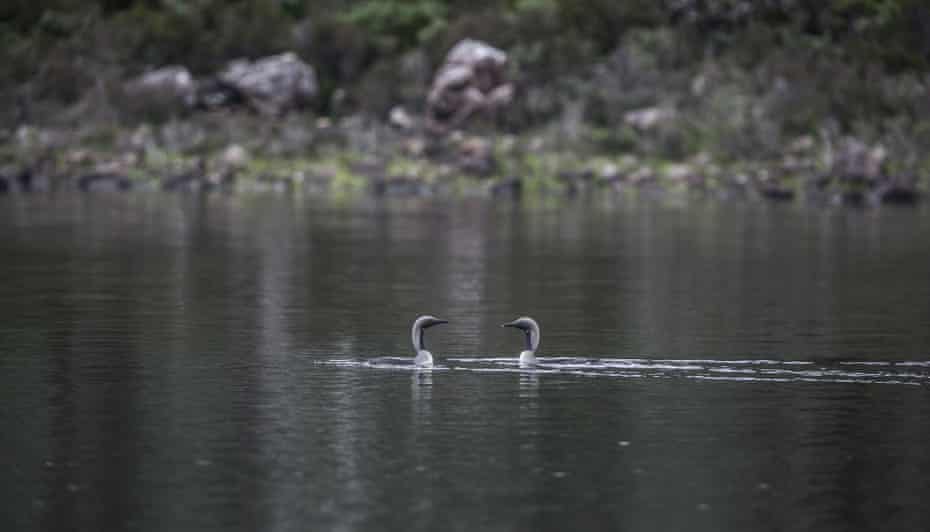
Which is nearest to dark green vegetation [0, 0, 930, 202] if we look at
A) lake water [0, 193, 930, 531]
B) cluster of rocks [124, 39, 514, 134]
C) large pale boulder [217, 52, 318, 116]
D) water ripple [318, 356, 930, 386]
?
cluster of rocks [124, 39, 514, 134]

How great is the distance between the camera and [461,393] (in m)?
25.3

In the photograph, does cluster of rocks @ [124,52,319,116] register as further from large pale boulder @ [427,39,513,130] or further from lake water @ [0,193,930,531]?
lake water @ [0,193,930,531]

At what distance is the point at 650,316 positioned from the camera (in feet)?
121

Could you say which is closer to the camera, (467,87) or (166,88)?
(467,87)

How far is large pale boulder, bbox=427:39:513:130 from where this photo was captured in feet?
384

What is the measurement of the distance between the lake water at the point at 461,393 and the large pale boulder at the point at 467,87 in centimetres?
6319

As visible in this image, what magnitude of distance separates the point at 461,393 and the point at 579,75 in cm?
9987

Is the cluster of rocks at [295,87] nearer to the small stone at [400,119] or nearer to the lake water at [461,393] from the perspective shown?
the small stone at [400,119]

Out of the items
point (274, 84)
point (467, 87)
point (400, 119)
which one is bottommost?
point (400, 119)

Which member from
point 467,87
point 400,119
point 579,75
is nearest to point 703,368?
point 467,87

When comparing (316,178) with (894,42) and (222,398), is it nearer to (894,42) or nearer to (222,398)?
(894,42)

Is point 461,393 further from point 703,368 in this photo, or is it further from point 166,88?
point 166,88

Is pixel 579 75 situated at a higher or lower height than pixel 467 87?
higher

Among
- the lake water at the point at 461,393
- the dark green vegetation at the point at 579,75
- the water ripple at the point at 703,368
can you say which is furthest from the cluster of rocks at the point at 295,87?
the water ripple at the point at 703,368
